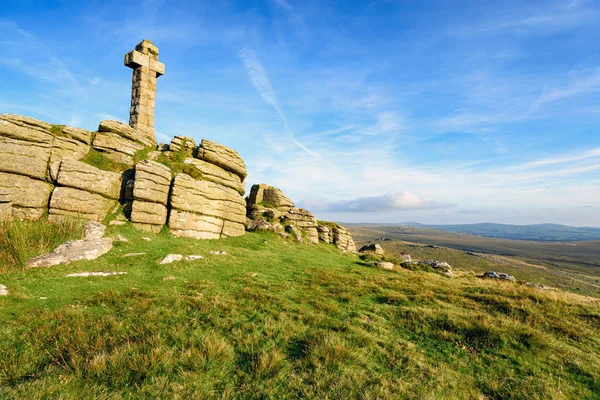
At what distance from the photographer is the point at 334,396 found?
228 inches

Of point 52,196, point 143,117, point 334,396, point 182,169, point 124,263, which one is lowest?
point 334,396

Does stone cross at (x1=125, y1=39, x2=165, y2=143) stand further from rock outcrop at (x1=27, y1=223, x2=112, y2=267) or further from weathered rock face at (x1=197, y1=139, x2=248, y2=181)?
rock outcrop at (x1=27, y1=223, x2=112, y2=267)

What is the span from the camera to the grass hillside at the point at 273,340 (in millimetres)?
5980

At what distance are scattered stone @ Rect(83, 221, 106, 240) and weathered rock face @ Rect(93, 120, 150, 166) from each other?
25.7 ft

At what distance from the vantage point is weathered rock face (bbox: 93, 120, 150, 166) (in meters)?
23.5

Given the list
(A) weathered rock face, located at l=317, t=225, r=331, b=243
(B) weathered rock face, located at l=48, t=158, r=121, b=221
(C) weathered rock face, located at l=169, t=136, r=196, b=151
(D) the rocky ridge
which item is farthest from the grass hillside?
(A) weathered rock face, located at l=317, t=225, r=331, b=243

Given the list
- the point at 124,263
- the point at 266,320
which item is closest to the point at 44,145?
the point at 124,263

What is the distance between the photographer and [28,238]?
46.4ft

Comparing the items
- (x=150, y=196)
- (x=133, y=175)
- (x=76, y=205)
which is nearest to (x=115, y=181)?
(x=133, y=175)

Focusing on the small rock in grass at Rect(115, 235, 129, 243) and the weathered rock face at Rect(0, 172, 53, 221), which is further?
the small rock in grass at Rect(115, 235, 129, 243)

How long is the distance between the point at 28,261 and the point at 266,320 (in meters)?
11.7

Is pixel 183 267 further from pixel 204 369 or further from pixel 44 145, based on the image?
pixel 44 145

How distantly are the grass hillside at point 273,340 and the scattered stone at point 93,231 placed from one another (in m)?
3.40

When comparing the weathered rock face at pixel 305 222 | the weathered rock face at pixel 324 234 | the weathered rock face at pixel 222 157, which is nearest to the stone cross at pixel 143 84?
the weathered rock face at pixel 222 157
